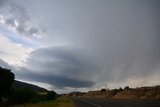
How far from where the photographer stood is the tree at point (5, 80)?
77062 mm

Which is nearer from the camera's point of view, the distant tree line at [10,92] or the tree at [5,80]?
the tree at [5,80]

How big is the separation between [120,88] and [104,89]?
1337 inches

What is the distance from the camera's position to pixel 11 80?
80.1 metres

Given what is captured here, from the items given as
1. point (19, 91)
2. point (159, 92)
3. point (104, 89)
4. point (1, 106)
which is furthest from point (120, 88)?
point (1, 106)

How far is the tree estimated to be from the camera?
253ft

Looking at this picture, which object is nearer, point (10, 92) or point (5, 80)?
point (5, 80)

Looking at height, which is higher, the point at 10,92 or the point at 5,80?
the point at 5,80

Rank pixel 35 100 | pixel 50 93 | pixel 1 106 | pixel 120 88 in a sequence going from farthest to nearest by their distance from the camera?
pixel 120 88 < pixel 50 93 < pixel 35 100 < pixel 1 106

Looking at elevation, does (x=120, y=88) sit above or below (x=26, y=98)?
above

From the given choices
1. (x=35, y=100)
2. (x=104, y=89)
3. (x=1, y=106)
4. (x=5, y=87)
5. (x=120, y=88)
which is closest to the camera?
(x=1, y=106)

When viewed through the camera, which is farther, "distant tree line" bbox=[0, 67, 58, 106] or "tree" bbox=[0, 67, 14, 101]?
"distant tree line" bbox=[0, 67, 58, 106]

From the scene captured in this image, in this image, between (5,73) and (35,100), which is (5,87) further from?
(35,100)

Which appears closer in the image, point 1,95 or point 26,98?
point 1,95

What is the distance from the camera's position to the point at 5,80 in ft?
256
